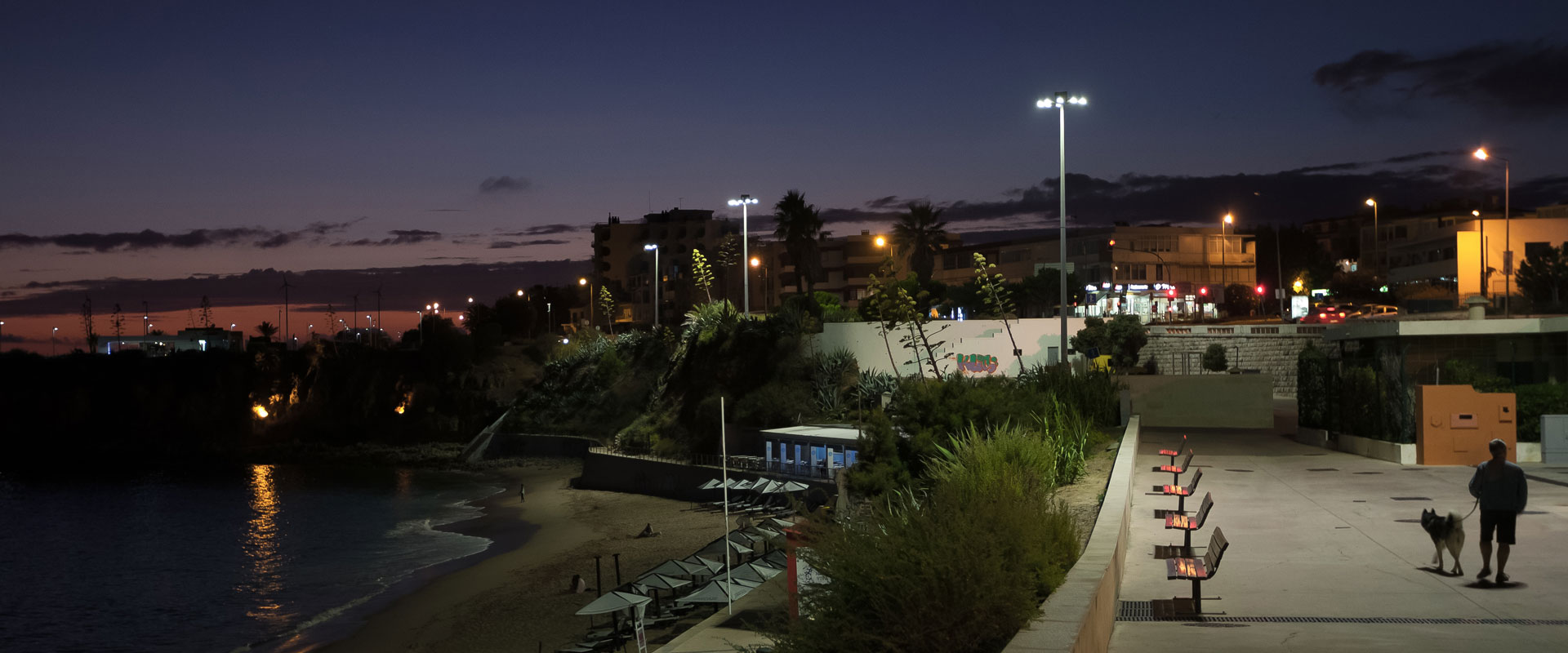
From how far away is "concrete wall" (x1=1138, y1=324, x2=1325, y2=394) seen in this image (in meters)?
49.7

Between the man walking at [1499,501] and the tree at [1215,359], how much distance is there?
38.4 metres

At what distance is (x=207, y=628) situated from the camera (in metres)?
32.8

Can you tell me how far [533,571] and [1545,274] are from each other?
161 feet

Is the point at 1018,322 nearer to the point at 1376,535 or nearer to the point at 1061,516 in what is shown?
the point at 1376,535

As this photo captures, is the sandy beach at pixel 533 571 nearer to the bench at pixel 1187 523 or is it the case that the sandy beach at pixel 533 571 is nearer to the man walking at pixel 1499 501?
the bench at pixel 1187 523

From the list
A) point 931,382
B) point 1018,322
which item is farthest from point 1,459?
point 931,382

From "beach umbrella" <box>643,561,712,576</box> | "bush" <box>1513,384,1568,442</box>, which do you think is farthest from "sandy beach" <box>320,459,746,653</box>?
"bush" <box>1513,384,1568,442</box>

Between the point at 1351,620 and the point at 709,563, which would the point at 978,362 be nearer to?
the point at 709,563

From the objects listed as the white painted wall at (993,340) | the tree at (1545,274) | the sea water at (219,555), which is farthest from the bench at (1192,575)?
the tree at (1545,274)

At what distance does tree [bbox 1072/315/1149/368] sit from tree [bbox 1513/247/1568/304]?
724 inches

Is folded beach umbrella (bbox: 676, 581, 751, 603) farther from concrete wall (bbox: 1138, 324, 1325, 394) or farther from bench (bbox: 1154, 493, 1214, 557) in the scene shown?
concrete wall (bbox: 1138, 324, 1325, 394)

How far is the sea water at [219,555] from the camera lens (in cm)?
3316

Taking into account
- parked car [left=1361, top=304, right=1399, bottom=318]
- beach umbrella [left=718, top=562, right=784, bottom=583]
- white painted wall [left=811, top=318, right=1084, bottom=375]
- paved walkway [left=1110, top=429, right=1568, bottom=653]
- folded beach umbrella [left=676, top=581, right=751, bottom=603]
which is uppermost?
parked car [left=1361, top=304, right=1399, bottom=318]

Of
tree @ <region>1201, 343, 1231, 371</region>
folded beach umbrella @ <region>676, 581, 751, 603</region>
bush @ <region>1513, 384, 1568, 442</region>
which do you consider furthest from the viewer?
tree @ <region>1201, 343, 1231, 371</region>
